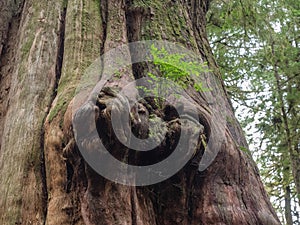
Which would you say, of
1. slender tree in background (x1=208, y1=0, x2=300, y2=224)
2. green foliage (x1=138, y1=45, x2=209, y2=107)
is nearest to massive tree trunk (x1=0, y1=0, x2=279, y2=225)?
green foliage (x1=138, y1=45, x2=209, y2=107)

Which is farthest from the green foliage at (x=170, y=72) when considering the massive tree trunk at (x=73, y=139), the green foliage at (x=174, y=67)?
the massive tree trunk at (x=73, y=139)

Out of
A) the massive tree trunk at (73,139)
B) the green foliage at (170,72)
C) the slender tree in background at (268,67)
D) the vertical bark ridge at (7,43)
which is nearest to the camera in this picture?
the massive tree trunk at (73,139)

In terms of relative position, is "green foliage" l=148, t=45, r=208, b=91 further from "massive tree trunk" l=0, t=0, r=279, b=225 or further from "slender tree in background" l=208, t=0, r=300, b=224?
"slender tree in background" l=208, t=0, r=300, b=224

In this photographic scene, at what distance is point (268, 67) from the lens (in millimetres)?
7703

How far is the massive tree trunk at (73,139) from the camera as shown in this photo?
2297mm

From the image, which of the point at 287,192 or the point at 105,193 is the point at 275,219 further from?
the point at 287,192

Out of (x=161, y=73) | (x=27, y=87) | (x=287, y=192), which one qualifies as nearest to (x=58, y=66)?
(x=27, y=87)

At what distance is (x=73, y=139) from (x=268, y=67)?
20.4ft

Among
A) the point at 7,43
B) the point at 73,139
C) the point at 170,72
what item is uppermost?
the point at 7,43

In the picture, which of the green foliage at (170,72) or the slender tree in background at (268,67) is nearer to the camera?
the green foliage at (170,72)

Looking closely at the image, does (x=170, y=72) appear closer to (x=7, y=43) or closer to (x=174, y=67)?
(x=174, y=67)

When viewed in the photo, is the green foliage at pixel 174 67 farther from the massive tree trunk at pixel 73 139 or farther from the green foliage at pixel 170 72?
the massive tree trunk at pixel 73 139

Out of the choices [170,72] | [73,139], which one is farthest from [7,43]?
[73,139]

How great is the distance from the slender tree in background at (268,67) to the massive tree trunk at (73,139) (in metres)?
2.78
